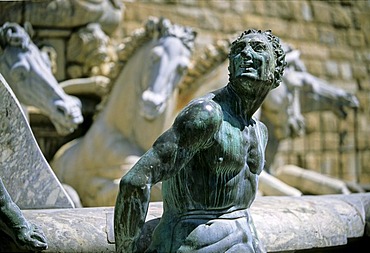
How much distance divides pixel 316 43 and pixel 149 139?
4.30 meters

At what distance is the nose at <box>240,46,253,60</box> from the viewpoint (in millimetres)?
2561

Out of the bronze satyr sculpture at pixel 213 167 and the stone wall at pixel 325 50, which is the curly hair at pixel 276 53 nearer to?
the bronze satyr sculpture at pixel 213 167

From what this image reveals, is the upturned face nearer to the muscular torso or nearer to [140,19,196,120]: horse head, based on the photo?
the muscular torso

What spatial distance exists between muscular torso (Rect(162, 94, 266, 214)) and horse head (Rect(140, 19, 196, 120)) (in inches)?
105

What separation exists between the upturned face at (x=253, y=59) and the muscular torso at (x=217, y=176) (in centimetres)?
13

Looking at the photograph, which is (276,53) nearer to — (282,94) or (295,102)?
(282,94)

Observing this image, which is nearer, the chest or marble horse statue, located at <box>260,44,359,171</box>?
the chest

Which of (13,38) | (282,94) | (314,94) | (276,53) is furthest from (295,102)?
(276,53)

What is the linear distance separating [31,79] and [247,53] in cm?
242

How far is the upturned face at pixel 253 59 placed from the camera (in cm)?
256

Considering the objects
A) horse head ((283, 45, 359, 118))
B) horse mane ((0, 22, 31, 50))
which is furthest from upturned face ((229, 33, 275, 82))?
horse head ((283, 45, 359, 118))

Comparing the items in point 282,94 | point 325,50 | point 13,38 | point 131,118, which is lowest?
point 325,50

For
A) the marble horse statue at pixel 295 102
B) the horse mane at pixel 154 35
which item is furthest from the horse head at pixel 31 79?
the marble horse statue at pixel 295 102

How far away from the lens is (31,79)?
4742 millimetres
